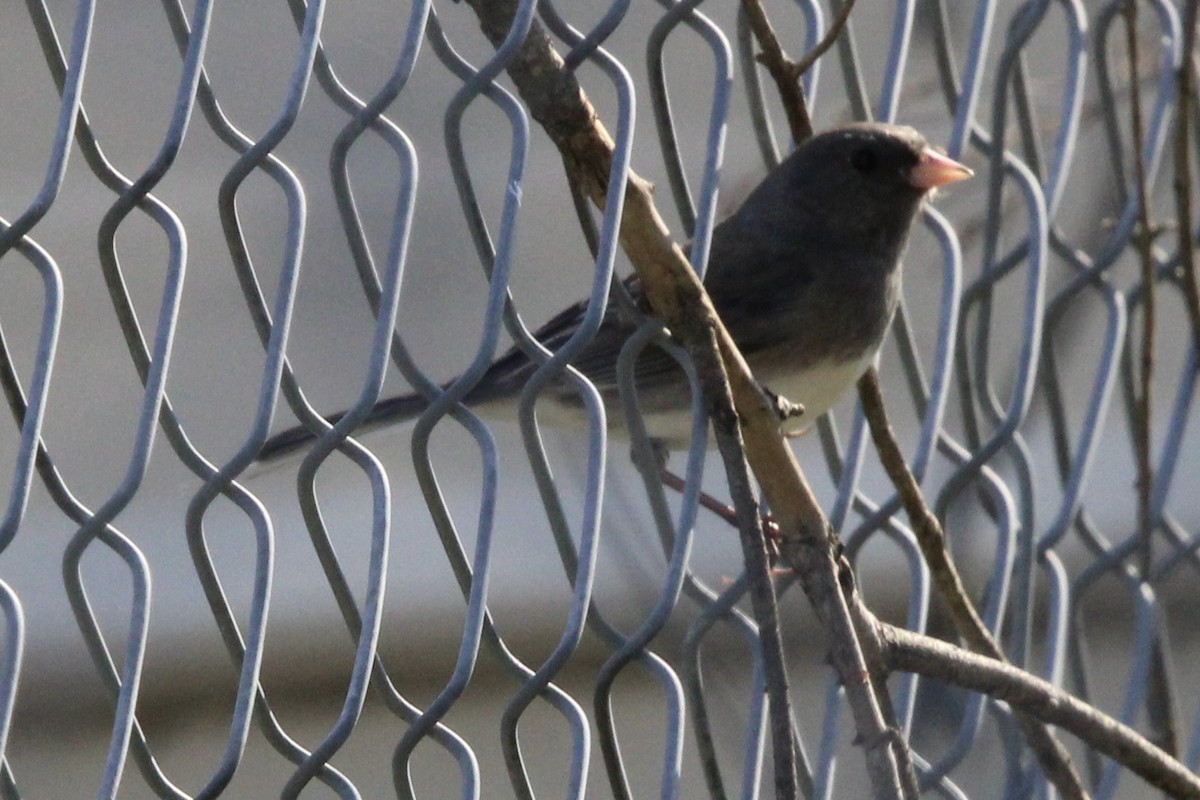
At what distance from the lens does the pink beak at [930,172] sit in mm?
2527

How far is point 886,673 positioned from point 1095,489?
3.50m

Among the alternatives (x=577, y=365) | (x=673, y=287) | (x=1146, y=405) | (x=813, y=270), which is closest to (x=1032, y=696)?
(x=673, y=287)

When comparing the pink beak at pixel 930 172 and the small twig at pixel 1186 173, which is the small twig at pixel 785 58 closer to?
the small twig at pixel 1186 173

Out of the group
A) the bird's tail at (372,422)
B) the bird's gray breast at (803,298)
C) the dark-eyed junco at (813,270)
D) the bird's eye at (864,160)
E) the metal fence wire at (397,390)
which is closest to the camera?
the bird's tail at (372,422)

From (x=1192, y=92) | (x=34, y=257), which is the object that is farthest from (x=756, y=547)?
(x=1192, y=92)

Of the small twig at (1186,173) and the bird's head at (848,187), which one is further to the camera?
the bird's head at (848,187)

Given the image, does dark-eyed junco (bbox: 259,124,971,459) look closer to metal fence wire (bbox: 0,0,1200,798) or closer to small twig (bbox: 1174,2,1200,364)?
metal fence wire (bbox: 0,0,1200,798)

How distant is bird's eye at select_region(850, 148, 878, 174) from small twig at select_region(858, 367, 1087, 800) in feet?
3.67

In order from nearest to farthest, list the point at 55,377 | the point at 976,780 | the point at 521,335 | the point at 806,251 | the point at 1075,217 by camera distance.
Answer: the point at 521,335 < the point at 976,780 < the point at 806,251 < the point at 1075,217 < the point at 55,377

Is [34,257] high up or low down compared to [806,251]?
down

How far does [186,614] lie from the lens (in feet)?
13.8

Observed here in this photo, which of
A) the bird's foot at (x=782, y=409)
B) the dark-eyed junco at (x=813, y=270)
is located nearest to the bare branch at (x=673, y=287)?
the bird's foot at (x=782, y=409)

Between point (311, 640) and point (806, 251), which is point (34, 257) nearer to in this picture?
point (806, 251)

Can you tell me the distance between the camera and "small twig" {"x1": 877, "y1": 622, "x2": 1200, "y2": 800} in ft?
4.04
